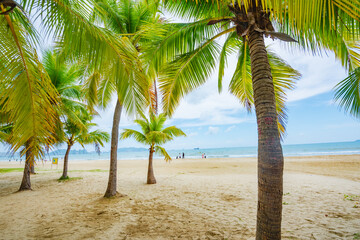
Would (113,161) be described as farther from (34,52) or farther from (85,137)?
(85,137)

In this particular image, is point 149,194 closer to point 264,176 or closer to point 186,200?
point 186,200

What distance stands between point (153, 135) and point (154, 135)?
59 mm

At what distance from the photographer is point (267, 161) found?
6.98ft

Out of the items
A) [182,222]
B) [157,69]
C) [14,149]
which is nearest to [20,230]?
[14,149]

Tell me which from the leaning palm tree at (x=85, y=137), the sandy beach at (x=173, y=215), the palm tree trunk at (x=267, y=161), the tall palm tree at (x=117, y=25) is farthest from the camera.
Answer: the leaning palm tree at (x=85, y=137)

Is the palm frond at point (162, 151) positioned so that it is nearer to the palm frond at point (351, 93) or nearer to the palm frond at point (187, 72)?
the palm frond at point (187, 72)

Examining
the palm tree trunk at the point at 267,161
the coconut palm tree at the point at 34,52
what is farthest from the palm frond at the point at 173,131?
the palm tree trunk at the point at 267,161

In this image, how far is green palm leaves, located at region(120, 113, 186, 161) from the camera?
894cm

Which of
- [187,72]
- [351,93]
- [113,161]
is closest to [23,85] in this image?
[187,72]

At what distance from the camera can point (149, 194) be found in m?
6.79

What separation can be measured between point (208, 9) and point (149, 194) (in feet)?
20.7

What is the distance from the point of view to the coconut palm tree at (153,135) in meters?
8.88

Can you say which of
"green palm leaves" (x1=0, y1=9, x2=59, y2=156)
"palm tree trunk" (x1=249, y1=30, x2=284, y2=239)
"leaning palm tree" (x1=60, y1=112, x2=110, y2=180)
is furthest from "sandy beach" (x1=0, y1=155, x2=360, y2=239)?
"leaning palm tree" (x1=60, y1=112, x2=110, y2=180)

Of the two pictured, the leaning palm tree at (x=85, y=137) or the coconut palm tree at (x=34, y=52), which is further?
the leaning palm tree at (x=85, y=137)
